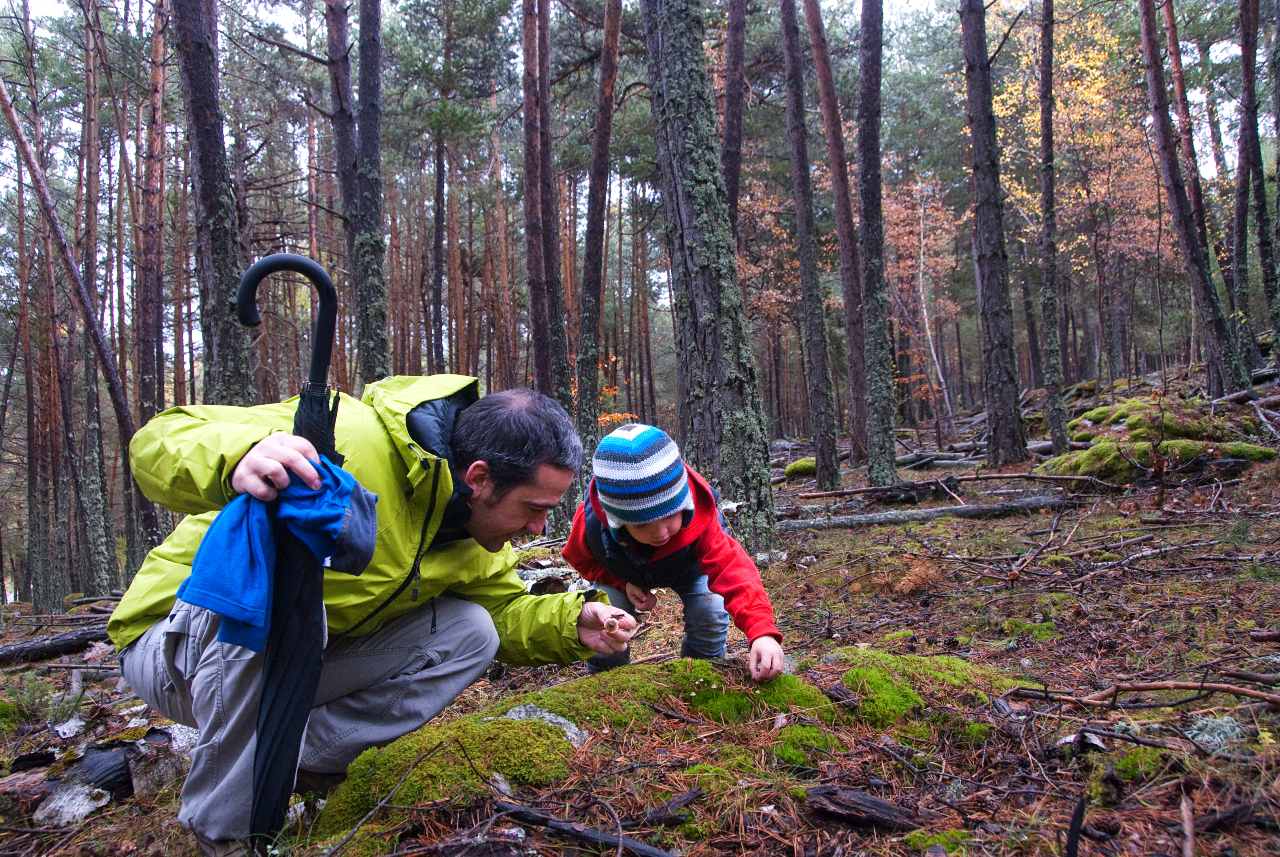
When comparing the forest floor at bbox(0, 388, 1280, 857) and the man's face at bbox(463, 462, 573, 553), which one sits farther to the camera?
the man's face at bbox(463, 462, 573, 553)

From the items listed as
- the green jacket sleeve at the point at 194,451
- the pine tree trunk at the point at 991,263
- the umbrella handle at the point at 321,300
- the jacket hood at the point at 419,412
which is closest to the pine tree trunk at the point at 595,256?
the pine tree trunk at the point at 991,263

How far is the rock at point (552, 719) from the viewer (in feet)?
7.13

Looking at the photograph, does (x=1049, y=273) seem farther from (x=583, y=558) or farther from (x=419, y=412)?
(x=419, y=412)

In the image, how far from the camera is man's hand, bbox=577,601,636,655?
2.63m

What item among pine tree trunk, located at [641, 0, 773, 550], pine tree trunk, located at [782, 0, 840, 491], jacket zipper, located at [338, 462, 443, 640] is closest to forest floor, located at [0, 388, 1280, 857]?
jacket zipper, located at [338, 462, 443, 640]

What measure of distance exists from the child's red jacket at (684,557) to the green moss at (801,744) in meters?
0.44

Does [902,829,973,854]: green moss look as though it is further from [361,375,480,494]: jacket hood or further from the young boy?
[361,375,480,494]: jacket hood

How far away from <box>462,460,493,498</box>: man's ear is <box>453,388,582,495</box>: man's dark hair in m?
0.01

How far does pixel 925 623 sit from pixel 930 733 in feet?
6.09

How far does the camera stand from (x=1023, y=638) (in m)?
3.38

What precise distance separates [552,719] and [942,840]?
1143 millimetres

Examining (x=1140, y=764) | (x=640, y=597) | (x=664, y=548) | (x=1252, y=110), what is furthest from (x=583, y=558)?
(x=1252, y=110)

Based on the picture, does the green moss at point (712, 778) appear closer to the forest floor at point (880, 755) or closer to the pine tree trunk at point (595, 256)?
the forest floor at point (880, 755)

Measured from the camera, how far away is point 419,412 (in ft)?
7.57
